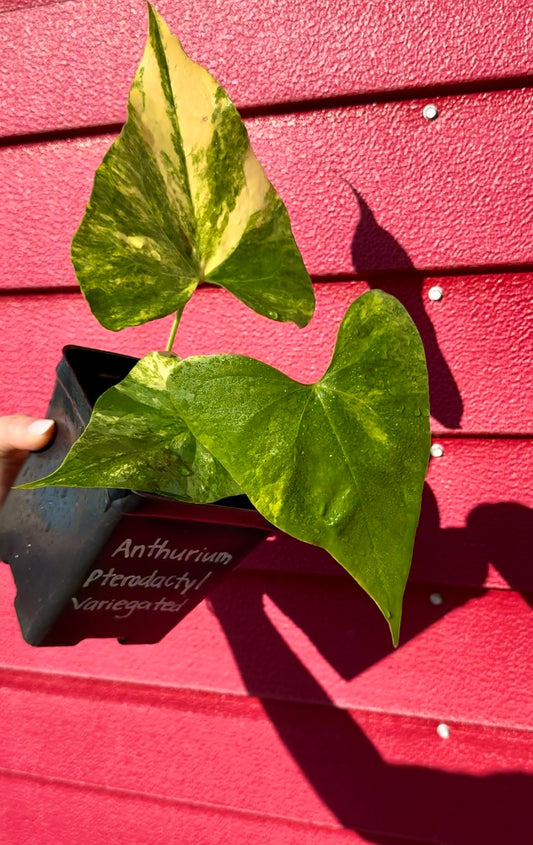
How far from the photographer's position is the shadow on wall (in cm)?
86

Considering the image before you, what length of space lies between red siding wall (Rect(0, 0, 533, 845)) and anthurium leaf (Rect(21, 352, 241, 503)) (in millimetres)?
387

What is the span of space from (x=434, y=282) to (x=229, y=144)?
0.36 meters

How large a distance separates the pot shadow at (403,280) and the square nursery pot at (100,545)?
304 mm

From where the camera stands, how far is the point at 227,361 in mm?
516

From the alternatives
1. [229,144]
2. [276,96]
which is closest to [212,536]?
[229,144]

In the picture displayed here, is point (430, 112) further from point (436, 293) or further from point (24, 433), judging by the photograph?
point (24, 433)

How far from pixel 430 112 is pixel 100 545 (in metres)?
0.56

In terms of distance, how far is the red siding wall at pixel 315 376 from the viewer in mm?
814

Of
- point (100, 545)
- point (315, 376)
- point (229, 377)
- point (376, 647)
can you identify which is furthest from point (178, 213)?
point (376, 647)

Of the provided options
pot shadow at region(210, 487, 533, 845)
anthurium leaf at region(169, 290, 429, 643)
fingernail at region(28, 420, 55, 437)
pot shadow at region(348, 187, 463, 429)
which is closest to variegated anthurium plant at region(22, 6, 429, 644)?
anthurium leaf at region(169, 290, 429, 643)

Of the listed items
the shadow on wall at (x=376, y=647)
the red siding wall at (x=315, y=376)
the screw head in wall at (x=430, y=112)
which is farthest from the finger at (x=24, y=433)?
the screw head in wall at (x=430, y=112)

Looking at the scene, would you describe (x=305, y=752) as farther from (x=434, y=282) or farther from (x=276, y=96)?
(x=276, y=96)

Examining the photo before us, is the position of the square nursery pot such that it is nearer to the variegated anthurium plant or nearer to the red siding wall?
the variegated anthurium plant

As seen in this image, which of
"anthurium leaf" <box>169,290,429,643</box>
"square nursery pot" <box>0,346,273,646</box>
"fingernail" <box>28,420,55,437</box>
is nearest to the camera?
"anthurium leaf" <box>169,290,429,643</box>
